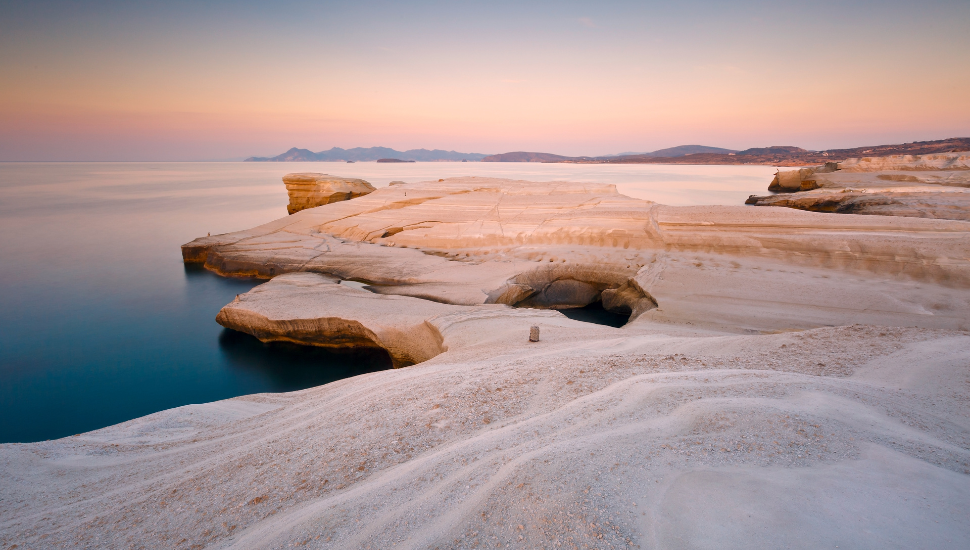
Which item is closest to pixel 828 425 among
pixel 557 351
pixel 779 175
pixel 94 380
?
pixel 557 351

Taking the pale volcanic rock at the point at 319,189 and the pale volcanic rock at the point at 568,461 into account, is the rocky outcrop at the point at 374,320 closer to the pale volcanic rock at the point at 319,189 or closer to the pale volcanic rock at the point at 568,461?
the pale volcanic rock at the point at 568,461

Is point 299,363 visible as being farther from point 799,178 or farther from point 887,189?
point 799,178

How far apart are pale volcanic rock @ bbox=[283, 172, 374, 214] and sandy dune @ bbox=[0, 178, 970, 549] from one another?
13111mm

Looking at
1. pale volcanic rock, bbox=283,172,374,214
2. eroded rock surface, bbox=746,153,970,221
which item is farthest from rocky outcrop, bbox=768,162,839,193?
pale volcanic rock, bbox=283,172,374,214

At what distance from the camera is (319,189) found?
20766 mm

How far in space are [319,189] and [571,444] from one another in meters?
20.9

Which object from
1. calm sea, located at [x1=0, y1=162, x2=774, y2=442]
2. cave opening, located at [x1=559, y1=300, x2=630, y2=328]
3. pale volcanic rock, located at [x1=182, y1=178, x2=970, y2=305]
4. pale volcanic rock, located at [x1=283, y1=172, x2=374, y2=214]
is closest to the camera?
calm sea, located at [x1=0, y1=162, x2=774, y2=442]

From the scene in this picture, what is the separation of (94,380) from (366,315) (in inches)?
223

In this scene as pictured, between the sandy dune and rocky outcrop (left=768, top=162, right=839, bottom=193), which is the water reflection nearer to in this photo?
the sandy dune

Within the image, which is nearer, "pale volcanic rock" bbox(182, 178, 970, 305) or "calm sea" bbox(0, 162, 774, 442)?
"calm sea" bbox(0, 162, 774, 442)

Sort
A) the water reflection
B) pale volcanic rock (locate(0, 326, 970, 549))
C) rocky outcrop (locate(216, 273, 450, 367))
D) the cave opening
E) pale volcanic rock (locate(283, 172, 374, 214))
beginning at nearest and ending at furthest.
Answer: pale volcanic rock (locate(0, 326, 970, 549)) < rocky outcrop (locate(216, 273, 450, 367)) < the water reflection < the cave opening < pale volcanic rock (locate(283, 172, 374, 214))

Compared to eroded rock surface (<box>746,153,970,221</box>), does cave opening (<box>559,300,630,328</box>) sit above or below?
below

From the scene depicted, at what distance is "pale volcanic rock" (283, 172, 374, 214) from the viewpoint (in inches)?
803

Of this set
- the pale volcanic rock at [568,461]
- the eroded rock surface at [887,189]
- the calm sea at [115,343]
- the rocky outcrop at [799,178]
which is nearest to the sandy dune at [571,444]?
the pale volcanic rock at [568,461]
